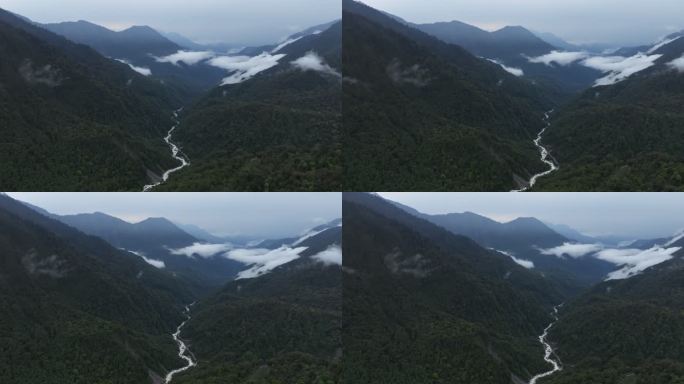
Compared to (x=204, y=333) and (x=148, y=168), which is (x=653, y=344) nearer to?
(x=204, y=333)

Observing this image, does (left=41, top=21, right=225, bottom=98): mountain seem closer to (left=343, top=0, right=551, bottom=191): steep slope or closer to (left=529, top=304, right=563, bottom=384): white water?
(left=343, top=0, right=551, bottom=191): steep slope

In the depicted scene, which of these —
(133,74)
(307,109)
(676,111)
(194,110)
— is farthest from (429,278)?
(133,74)

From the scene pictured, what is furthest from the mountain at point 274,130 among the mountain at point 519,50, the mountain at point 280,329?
the mountain at point 519,50

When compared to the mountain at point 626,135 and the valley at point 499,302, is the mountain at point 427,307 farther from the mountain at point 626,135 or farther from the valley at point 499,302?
the mountain at point 626,135

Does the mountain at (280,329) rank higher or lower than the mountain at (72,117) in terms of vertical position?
lower

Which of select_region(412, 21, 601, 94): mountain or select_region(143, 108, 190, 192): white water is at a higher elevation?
select_region(412, 21, 601, 94): mountain

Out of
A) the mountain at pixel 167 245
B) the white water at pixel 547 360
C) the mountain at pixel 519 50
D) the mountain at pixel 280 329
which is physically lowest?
the white water at pixel 547 360

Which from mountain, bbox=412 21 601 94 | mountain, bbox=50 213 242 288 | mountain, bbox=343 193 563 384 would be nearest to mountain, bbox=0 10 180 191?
mountain, bbox=50 213 242 288
